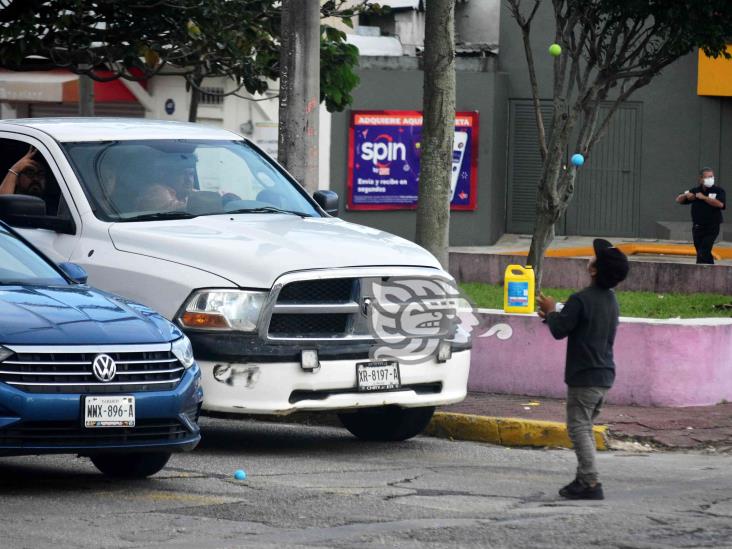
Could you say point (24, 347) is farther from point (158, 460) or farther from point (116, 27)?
point (116, 27)

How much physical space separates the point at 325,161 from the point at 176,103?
318cm

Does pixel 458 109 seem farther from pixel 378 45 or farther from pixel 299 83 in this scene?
pixel 299 83

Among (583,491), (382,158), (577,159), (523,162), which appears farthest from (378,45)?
(583,491)

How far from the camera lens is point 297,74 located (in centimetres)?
1319

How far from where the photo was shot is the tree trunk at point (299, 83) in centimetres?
1319

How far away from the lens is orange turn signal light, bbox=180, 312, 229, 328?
372 inches

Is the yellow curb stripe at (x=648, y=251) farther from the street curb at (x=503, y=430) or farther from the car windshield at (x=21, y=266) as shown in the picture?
the car windshield at (x=21, y=266)

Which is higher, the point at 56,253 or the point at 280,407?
the point at 56,253

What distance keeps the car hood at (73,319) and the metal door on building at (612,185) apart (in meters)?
25.3

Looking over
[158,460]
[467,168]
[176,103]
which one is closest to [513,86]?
[467,168]

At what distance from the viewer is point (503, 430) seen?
1088 centimetres

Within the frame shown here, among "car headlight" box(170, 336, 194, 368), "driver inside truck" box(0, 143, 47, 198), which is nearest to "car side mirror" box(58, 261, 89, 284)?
"car headlight" box(170, 336, 194, 368)

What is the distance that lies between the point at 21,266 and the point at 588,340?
320 centimetres

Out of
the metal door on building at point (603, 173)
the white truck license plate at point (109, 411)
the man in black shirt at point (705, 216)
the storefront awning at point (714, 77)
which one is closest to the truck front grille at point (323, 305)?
the white truck license plate at point (109, 411)
